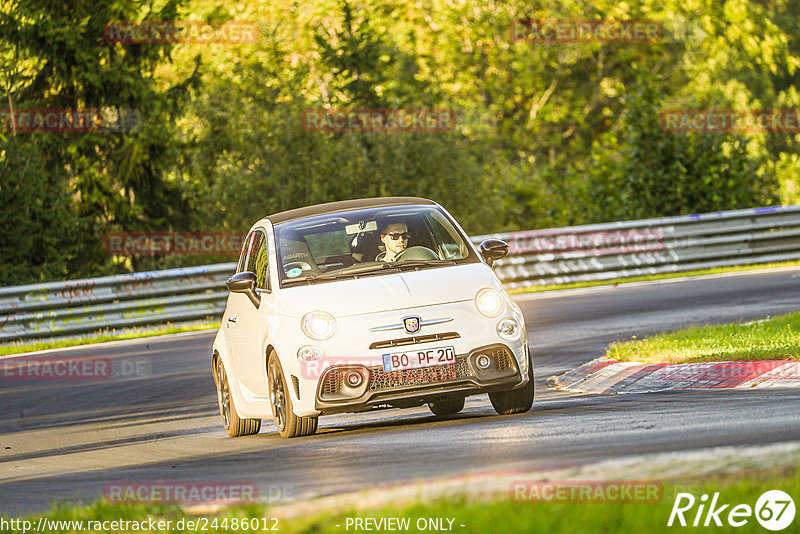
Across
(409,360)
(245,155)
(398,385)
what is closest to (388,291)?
(409,360)

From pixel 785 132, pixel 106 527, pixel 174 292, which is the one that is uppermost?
pixel 106 527

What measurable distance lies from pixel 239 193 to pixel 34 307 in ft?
31.1

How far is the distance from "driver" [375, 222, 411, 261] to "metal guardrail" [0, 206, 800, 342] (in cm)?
1277

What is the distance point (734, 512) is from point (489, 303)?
4665 mm

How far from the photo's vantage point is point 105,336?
73.5 feet

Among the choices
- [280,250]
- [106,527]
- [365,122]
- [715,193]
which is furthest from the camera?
[365,122]

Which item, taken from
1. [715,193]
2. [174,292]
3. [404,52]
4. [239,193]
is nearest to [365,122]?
[239,193]

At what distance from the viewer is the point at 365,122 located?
34.3m

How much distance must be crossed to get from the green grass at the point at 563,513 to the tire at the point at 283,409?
381cm

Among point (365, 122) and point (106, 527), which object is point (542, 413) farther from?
point (365, 122)

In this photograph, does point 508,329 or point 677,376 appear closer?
point 508,329

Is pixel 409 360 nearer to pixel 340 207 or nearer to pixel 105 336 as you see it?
pixel 340 207

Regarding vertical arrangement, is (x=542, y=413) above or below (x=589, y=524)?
below

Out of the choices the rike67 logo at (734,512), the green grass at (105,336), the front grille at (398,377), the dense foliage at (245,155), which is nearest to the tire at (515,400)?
the front grille at (398,377)
